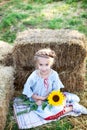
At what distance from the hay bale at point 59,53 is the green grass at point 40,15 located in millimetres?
1861

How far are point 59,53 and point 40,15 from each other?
3277mm

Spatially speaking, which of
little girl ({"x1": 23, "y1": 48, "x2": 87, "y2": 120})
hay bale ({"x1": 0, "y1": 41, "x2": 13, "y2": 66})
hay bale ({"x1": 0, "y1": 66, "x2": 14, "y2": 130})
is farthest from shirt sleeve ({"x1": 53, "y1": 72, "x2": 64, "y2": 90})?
hay bale ({"x1": 0, "y1": 41, "x2": 13, "y2": 66})

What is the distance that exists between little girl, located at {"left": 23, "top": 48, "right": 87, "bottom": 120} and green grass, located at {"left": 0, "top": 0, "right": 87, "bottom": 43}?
7.35 ft

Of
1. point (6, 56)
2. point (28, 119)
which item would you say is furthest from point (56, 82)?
point (6, 56)

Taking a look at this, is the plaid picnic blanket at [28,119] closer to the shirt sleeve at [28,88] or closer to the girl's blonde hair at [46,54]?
the shirt sleeve at [28,88]

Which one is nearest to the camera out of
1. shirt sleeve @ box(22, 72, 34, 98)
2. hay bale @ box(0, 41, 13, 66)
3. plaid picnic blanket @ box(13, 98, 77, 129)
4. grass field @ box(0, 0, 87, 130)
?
plaid picnic blanket @ box(13, 98, 77, 129)

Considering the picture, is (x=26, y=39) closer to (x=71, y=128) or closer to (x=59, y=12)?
(x=71, y=128)

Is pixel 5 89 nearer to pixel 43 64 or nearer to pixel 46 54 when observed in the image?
pixel 43 64

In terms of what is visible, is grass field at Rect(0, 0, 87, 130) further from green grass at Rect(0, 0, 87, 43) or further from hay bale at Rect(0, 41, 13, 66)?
hay bale at Rect(0, 41, 13, 66)

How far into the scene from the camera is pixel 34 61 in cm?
509

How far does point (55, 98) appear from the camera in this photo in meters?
4.78

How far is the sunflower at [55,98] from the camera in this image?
15.5ft

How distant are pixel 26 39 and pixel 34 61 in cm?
30

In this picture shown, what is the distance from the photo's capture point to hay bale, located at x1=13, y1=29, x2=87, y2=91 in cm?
500
